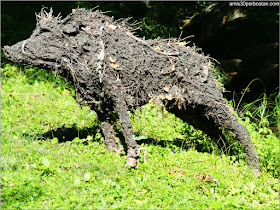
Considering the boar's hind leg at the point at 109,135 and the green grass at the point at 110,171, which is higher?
the boar's hind leg at the point at 109,135

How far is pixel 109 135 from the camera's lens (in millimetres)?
4766

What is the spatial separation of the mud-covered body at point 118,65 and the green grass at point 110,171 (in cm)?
47

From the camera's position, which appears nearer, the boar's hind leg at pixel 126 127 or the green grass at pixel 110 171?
the green grass at pixel 110 171

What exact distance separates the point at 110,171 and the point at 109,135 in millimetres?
708

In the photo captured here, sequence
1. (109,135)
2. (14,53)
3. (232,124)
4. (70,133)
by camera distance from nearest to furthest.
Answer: (14,53)
(232,124)
(109,135)
(70,133)

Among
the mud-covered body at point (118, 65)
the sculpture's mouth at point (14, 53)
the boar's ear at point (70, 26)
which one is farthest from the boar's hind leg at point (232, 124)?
the sculpture's mouth at point (14, 53)

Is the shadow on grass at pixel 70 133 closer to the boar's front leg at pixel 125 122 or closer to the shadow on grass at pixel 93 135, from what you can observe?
the shadow on grass at pixel 93 135

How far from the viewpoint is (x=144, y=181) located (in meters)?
3.98

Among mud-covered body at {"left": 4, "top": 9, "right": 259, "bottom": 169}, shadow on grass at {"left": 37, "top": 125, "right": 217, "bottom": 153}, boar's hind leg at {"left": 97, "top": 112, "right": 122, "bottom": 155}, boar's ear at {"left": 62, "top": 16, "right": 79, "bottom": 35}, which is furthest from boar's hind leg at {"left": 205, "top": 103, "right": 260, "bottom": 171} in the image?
boar's ear at {"left": 62, "top": 16, "right": 79, "bottom": 35}

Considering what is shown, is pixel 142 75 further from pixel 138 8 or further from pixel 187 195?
pixel 138 8

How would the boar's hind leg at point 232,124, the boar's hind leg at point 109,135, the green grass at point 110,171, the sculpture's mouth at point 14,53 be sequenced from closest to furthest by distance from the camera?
the green grass at point 110,171
the sculpture's mouth at point 14,53
the boar's hind leg at point 232,124
the boar's hind leg at point 109,135

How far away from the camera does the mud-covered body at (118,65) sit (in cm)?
420

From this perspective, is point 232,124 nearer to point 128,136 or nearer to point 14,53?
point 128,136

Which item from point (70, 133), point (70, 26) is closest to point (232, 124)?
point (70, 133)
